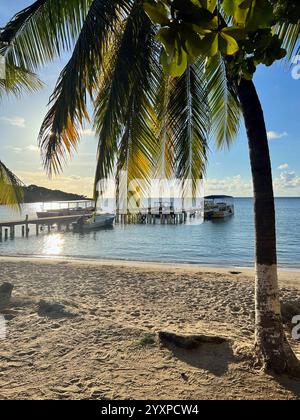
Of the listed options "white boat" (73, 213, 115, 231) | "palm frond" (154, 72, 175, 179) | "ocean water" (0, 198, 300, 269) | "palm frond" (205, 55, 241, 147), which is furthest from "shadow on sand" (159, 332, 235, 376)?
"white boat" (73, 213, 115, 231)

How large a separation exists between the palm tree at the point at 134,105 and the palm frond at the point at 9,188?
12.3ft

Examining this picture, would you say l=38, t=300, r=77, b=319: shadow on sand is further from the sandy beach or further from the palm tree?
the palm tree

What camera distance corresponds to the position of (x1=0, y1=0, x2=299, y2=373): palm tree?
12.5 ft

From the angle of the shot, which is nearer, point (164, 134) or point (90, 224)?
point (164, 134)

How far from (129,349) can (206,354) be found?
3.58ft

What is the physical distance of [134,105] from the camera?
410 cm

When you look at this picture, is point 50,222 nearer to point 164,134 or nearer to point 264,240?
point 164,134

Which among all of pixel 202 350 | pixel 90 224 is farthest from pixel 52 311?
pixel 90 224

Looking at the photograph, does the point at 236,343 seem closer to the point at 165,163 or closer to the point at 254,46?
the point at 165,163

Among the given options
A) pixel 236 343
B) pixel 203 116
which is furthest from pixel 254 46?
pixel 236 343

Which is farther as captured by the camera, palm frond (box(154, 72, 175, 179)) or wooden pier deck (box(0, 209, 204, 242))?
wooden pier deck (box(0, 209, 204, 242))

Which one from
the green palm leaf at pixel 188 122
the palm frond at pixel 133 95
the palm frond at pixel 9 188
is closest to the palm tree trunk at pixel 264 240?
the green palm leaf at pixel 188 122

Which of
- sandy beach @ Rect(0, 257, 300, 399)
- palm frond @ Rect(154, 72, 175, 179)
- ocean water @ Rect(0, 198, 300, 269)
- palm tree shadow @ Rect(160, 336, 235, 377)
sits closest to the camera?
sandy beach @ Rect(0, 257, 300, 399)

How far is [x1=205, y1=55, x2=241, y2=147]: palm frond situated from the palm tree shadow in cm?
338
